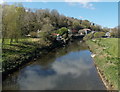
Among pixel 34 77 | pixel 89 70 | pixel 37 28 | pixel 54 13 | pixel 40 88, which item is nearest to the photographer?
pixel 40 88

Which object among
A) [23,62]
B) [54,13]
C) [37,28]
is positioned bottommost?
[23,62]

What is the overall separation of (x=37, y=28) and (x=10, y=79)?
38.2 metres

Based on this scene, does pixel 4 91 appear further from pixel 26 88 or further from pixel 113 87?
pixel 113 87

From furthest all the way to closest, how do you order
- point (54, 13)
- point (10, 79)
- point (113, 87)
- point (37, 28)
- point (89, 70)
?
1. point (54, 13)
2. point (37, 28)
3. point (89, 70)
4. point (10, 79)
5. point (113, 87)

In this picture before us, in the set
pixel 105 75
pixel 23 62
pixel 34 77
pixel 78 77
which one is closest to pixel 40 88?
pixel 34 77

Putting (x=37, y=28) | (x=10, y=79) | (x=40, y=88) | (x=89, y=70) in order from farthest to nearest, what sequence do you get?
(x=37, y=28)
(x=89, y=70)
(x=10, y=79)
(x=40, y=88)

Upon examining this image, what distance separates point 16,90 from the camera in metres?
16.0

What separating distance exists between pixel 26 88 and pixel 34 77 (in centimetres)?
316

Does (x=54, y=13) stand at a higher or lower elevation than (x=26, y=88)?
higher

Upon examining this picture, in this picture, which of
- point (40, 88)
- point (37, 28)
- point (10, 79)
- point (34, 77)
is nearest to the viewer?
Answer: point (40, 88)

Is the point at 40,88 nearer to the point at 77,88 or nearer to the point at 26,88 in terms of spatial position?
the point at 26,88

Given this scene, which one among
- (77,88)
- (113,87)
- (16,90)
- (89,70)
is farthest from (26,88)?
(89,70)

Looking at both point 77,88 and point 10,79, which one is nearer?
point 77,88

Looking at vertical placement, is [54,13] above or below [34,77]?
above
